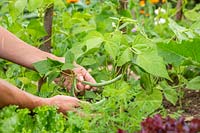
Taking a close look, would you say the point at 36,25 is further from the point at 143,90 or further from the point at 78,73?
the point at 143,90

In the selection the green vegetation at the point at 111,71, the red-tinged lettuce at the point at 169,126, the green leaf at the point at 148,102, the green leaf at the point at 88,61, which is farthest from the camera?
the green leaf at the point at 88,61

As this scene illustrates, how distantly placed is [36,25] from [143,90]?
665 millimetres

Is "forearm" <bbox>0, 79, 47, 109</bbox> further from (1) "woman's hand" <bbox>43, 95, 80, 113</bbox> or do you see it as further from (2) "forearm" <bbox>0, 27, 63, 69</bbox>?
(2) "forearm" <bbox>0, 27, 63, 69</bbox>

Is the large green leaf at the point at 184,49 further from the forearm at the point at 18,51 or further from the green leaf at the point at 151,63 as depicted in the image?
the forearm at the point at 18,51

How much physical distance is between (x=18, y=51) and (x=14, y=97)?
0.62 m

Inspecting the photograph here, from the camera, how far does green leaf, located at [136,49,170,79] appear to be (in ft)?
9.51

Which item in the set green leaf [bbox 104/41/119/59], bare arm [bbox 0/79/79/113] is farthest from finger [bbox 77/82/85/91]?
bare arm [bbox 0/79/79/113]

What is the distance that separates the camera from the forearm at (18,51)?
3.15 metres

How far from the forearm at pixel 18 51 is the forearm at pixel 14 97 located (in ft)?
1.72

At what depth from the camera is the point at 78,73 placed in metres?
3.08

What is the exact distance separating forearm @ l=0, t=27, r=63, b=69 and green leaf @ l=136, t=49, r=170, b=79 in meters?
0.46

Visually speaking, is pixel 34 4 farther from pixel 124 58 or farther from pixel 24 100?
pixel 24 100

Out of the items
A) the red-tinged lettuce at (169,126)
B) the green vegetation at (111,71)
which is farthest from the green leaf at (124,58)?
the red-tinged lettuce at (169,126)

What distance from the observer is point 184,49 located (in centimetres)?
283
